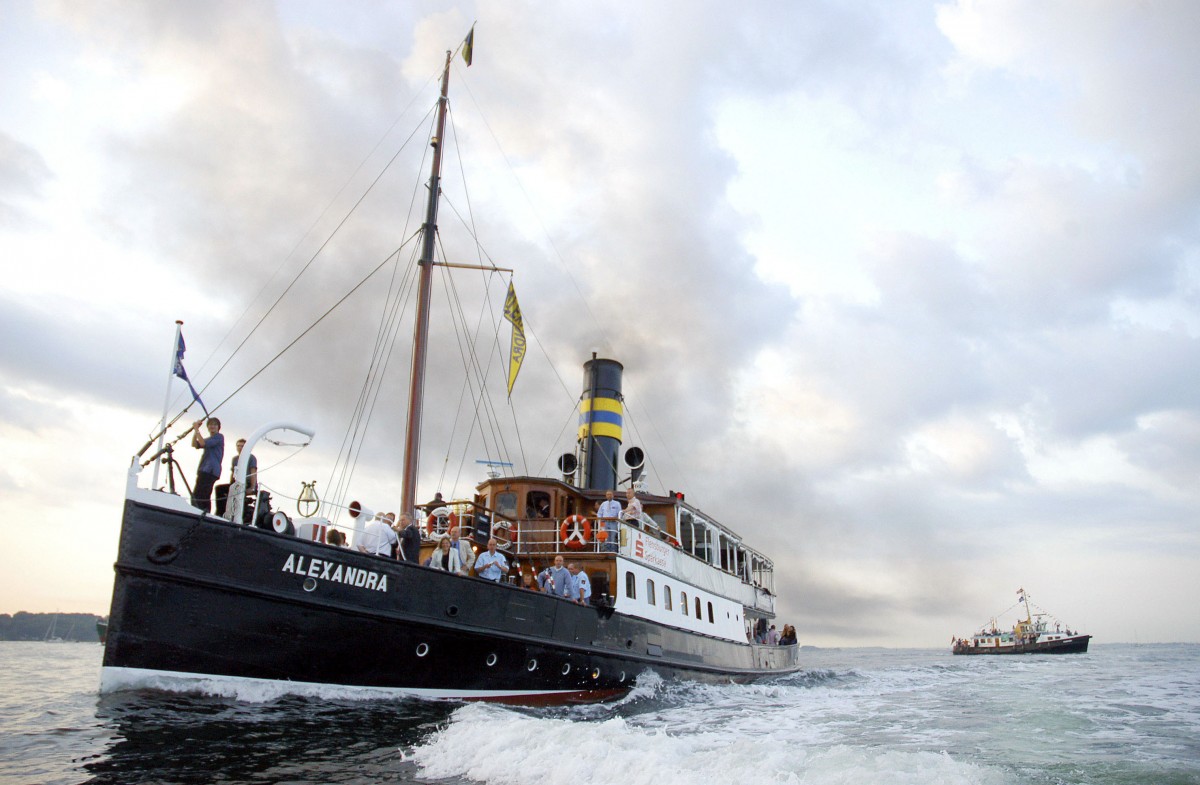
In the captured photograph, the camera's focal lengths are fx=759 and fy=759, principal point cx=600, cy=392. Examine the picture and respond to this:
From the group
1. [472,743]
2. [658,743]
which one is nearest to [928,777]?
[658,743]

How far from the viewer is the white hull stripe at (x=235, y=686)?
31.8ft

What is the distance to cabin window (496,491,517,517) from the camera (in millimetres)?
17594

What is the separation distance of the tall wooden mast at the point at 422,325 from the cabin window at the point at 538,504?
9.87 ft

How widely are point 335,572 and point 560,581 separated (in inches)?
197

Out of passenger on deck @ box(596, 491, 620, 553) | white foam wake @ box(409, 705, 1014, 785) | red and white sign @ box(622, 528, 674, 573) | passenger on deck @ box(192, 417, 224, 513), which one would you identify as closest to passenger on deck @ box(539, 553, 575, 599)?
passenger on deck @ box(596, 491, 620, 553)

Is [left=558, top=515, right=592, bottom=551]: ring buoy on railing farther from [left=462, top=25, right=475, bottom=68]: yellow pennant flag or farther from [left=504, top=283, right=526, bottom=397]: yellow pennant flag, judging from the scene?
[left=462, top=25, right=475, bottom=68]: yellow pennant flag

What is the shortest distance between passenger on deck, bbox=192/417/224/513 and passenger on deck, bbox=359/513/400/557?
7.95 ft

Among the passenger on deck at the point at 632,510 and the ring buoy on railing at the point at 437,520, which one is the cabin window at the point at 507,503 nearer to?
the ring buoy on railing at the point at 437,520

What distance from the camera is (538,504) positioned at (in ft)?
58.4

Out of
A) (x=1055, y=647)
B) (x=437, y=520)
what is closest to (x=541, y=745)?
(x=437, y=520)

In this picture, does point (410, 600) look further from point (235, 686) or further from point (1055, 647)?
point (1055, 647)

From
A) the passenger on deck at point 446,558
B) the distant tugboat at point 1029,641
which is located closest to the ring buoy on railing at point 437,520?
the passenger on deck at point 446,558

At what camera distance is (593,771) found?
7.55m

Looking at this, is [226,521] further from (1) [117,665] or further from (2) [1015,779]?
(2) [1015,779]
